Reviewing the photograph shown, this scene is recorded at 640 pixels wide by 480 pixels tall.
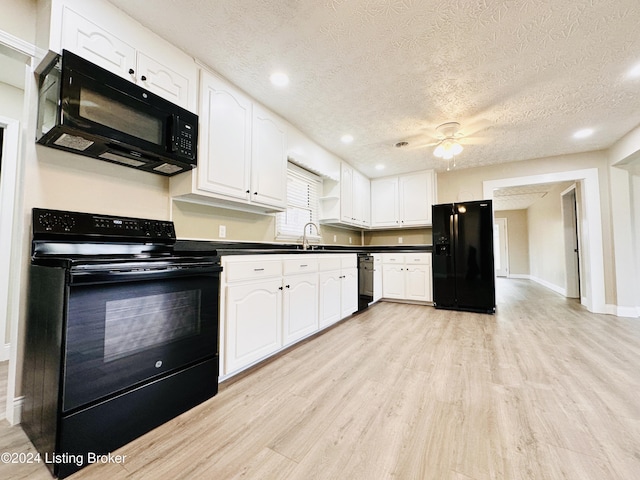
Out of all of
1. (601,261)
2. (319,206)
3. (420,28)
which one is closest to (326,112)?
(420,28)

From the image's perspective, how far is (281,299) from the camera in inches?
89.3

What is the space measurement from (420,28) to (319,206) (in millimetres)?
2638

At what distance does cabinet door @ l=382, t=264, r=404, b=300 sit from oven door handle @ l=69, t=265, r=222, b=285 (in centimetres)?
366

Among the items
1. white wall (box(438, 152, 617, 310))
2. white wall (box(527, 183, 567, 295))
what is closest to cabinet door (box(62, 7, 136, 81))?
white wall (box(438, 152, 617, 310))

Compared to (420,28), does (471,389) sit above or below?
below

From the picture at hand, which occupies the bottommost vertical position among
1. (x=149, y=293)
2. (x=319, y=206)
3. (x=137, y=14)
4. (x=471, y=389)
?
(x=471, y=389)

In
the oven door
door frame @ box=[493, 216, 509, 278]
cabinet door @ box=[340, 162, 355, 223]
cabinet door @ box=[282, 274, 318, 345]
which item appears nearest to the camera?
the oven door

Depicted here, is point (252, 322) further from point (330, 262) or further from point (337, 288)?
point (337, 288)

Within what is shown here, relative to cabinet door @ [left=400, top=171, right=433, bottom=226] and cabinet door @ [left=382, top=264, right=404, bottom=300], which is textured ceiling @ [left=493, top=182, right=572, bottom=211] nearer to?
cabinet door @ [left=400, top=171, right=433, bottom=226]

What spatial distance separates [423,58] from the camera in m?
2.04

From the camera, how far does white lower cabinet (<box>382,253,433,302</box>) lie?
449 centimetres

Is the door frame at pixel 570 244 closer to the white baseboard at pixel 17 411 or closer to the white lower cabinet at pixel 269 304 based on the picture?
the white lower cabinet at pixel 269 304

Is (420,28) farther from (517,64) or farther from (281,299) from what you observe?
(281,299)

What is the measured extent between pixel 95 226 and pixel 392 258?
13.5 feet
